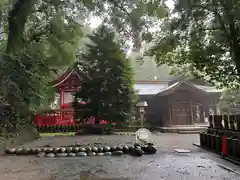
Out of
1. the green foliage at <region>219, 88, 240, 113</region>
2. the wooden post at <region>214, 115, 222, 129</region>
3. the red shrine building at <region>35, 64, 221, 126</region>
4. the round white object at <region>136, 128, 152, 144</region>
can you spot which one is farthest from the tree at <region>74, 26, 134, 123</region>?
the wooden post at <region>214, 115, 222, 129</region>

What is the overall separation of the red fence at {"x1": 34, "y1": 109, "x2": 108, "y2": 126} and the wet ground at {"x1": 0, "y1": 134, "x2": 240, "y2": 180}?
1106 cm

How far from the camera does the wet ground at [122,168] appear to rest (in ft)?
19.0

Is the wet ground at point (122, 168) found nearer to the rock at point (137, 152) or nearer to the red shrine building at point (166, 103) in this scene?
the rock at point (137, 152)

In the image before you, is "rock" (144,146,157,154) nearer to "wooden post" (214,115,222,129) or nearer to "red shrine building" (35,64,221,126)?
"wooden post" (214,115,222,129)

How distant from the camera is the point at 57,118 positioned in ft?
65.1

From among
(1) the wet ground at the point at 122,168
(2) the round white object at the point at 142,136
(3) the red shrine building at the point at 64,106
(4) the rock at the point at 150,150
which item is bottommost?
(1) the wet ground at the point at 122,168

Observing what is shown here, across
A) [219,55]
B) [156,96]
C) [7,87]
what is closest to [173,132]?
[156,96]

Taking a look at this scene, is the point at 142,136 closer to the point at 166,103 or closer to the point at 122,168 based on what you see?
the point at 122,168

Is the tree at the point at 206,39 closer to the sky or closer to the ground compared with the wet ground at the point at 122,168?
closer to the sky

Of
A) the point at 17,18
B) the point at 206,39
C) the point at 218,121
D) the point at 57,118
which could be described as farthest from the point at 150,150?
the point at 57,118

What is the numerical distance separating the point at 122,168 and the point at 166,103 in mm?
15513

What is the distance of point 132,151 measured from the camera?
879 cm

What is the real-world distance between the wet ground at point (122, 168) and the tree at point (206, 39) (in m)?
3.37

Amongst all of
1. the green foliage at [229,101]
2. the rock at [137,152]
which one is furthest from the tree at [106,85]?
the rock at [137,152]
